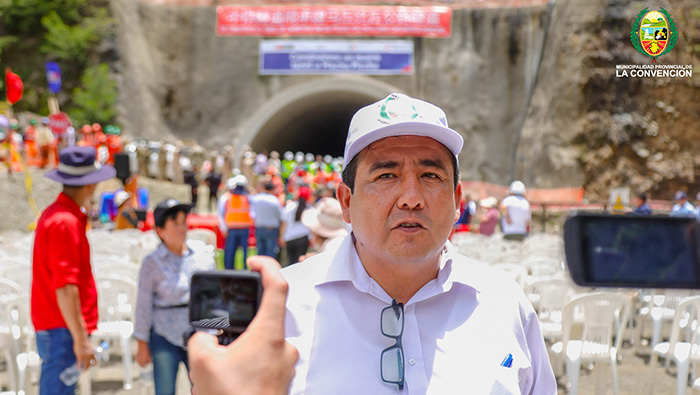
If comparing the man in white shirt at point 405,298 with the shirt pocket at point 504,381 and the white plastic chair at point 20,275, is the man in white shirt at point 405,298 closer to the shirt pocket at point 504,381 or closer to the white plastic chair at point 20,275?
the shirt pocket at point 504,381

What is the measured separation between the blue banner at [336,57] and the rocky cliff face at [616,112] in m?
6.00

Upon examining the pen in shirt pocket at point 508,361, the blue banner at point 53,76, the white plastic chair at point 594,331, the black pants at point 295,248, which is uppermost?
the blue banner at point 53,76

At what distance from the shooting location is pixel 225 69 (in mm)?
24641

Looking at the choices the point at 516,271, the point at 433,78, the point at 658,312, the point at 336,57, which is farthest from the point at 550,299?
the point at 433,78

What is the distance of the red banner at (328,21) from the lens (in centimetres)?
2398

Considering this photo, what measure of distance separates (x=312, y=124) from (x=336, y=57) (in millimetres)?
6886

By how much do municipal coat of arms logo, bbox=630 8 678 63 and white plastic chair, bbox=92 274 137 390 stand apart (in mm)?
11778

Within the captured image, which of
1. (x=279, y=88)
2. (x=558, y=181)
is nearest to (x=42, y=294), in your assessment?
(x=558, y=181)

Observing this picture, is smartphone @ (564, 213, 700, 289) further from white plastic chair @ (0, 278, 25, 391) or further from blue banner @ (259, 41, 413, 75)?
blue banner @ (259, 41, 413, 75)

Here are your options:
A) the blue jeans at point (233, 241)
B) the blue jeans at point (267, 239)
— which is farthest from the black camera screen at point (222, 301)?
the blue jeans at point (267, 239)

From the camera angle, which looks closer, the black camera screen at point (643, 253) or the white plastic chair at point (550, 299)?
the black camera screen at point (643, 253)

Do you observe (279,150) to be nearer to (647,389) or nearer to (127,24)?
(127,24)

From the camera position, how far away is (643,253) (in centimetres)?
88

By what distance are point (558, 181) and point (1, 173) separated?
15939mm
